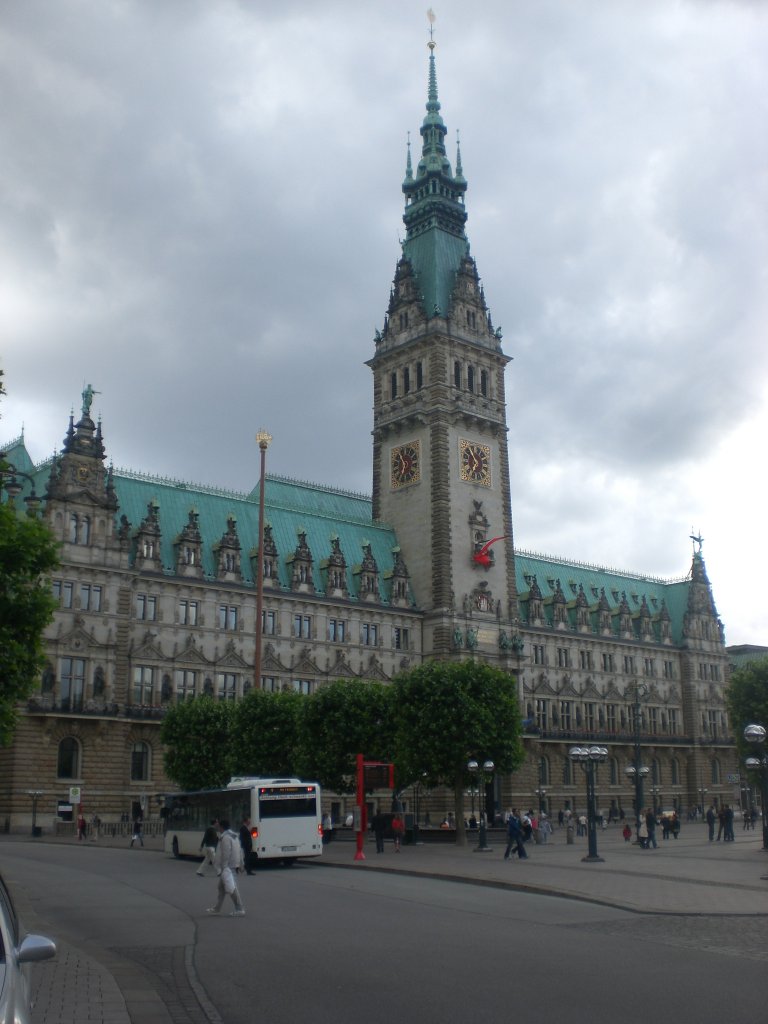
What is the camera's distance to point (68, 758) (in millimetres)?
81000

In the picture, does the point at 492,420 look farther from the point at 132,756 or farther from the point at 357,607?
the point at 132,756

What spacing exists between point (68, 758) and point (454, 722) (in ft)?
105

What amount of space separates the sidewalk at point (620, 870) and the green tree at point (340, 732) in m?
5.02

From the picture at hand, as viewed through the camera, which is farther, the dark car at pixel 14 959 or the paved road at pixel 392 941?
the paved road at pixel 392 941

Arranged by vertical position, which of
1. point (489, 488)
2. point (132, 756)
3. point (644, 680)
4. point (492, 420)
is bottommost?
point (132, 756)

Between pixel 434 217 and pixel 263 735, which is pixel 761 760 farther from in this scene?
pixel 434 217

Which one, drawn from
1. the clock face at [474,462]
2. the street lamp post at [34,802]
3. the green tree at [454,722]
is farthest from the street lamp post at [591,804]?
the clock face at [474,462]

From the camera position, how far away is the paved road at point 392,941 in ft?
53.7

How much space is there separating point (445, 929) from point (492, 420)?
9120cm

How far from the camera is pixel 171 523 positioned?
95938mm

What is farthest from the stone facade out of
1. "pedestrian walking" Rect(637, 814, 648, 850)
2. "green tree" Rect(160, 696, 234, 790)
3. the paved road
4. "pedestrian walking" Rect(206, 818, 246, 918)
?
"pedestrian walking" Rect(206, 818, 246, 918)

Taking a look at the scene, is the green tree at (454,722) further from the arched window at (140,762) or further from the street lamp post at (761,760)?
the arched window at (140,762)

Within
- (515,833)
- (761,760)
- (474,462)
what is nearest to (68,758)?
(515,833)

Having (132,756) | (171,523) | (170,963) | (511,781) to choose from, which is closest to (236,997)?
(170,963)
